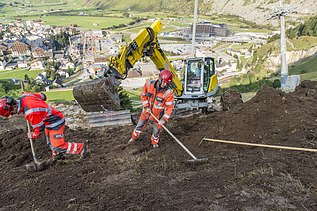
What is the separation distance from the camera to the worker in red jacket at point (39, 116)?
5496 mm

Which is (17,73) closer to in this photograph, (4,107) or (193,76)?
(193,76)

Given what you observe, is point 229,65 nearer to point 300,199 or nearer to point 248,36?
point 248,36

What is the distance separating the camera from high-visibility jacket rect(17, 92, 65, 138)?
18.2 ft

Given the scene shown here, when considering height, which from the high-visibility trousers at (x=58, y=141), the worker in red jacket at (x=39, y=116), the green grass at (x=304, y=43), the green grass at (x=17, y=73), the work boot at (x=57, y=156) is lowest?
the green grass at (x=17, y=73)

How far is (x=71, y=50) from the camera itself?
90.2 m

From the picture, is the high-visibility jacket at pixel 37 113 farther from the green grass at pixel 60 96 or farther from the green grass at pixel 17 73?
the green grass at pixel 17 73

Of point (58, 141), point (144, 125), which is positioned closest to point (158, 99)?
point (144, 125)

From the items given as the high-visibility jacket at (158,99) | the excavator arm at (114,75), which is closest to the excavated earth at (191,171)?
the high-visibility jacket at (158,99)

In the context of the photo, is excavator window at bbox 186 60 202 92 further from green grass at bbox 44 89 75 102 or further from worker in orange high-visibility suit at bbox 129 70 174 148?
green grass at bbox 44 89 75 102

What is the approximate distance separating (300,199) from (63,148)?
4.87m

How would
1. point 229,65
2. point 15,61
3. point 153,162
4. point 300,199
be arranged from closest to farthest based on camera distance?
point 300,199 → point 153,162 → point 229,65 → point 15,61

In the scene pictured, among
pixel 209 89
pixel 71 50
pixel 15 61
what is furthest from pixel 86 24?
pixel 209 89

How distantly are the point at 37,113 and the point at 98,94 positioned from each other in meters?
2.58

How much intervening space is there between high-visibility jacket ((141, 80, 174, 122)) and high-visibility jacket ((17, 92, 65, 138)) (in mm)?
2294
